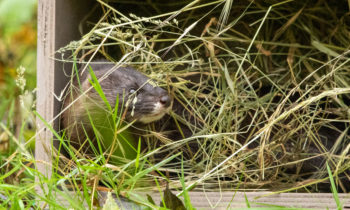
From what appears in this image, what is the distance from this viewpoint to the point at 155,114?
230cm

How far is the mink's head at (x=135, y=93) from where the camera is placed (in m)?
2.27

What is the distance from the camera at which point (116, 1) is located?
2.71 m

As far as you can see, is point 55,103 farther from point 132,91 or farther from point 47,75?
point 132,91

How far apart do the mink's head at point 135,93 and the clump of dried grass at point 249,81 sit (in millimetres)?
60

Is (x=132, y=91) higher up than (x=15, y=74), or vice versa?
(x=15, y=74)

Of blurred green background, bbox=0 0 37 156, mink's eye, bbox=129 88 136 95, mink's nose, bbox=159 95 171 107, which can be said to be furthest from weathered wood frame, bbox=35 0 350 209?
blurred green background, bbox=0 0 37 156

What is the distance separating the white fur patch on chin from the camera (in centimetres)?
227

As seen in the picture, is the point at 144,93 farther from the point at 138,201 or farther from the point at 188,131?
the point at 138,201

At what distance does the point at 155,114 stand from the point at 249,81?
621 millimetres

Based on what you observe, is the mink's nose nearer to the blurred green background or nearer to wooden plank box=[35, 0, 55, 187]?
wooden plank box=[35, 0, 55, 187]

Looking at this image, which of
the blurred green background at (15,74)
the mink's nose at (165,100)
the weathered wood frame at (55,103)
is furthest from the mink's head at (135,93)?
the blurred green background at (15,74)

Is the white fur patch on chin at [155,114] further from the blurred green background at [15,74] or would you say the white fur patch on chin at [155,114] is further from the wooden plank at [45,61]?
the blurred green background at [15,74]

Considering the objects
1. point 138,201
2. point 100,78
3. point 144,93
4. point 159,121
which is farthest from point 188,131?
point 138,201

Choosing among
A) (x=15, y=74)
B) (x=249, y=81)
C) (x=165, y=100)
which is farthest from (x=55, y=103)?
(x=15, y=74)
